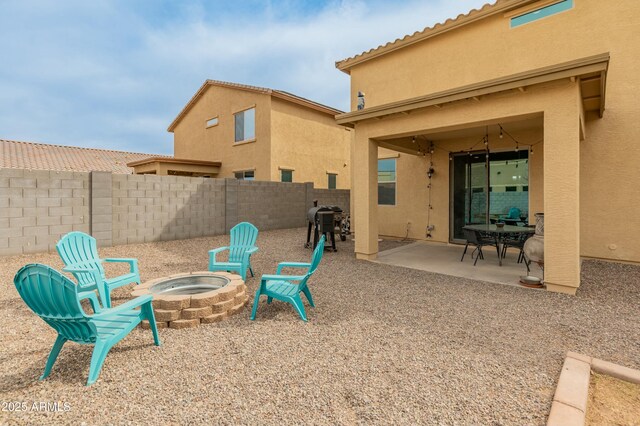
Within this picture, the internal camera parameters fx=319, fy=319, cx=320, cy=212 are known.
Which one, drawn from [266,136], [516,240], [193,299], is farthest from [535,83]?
[266,136]

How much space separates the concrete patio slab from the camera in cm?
598

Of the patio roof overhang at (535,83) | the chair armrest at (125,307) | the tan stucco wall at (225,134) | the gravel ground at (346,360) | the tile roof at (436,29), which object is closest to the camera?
the gravel ground at (346,360)

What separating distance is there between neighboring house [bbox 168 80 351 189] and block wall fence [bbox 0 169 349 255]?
2774 millimetres

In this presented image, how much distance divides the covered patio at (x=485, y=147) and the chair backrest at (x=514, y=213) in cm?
28

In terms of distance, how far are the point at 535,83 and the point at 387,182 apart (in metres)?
6.01

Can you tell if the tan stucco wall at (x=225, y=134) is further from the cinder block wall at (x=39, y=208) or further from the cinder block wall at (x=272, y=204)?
the cinder block wall at (x=39, y=208)

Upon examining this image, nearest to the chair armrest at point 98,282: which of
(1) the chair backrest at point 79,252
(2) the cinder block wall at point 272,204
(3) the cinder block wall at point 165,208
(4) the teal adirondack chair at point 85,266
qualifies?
(4) the teal adirondack chair at point 85,266

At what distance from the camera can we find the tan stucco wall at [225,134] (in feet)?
49.1

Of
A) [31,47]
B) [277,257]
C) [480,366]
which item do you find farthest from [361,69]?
[31,47]

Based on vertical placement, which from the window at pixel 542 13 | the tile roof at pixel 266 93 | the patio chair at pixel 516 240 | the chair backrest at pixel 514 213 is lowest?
the patio chair at pixel 516 240

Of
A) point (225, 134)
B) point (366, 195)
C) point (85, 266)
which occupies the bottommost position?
point (85, 266)

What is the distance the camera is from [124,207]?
353 inches

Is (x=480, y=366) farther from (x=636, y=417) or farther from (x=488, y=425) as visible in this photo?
(x=636, y=417)

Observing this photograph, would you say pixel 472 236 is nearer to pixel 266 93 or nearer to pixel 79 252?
pixel 79 252
